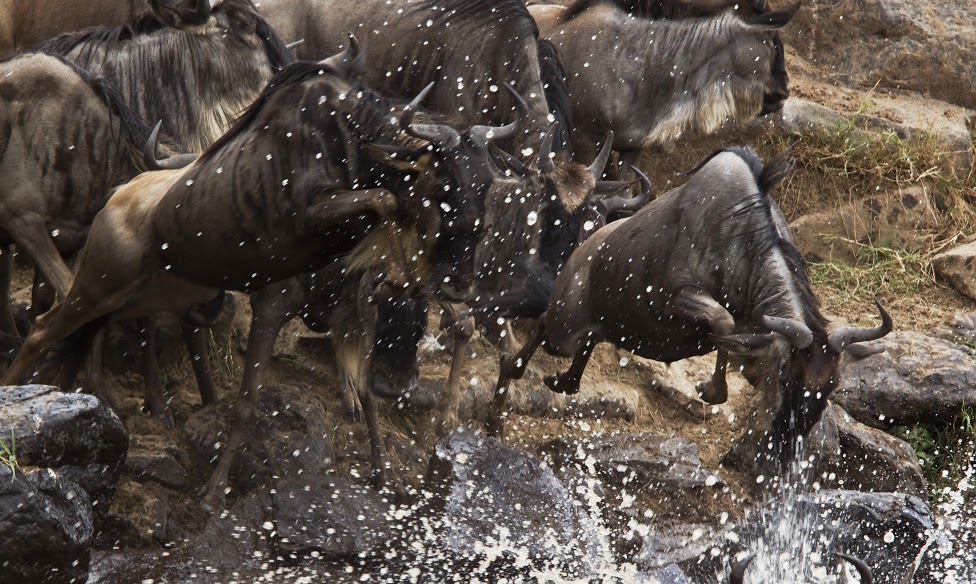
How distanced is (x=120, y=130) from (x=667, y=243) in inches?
95.9

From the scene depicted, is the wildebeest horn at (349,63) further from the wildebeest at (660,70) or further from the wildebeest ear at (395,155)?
the wildebeest at (660,70)

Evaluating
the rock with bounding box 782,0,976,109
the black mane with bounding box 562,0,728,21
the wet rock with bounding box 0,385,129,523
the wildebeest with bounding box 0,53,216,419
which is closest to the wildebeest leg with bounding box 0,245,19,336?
the wildebeest with bounding box 0,53,216,419

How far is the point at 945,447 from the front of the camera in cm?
667

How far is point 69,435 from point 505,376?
2.55 meters

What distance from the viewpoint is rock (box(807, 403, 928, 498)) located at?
611 centimetres

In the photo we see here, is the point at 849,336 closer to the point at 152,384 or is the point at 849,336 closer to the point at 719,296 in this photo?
the point at 719,296

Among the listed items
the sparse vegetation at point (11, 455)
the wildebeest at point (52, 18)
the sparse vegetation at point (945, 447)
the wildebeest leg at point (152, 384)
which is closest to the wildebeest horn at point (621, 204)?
the sparse vegetation at point (945, 447)

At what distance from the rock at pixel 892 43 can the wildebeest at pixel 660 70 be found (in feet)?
6.00

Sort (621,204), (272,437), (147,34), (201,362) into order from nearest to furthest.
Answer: (272,437), (201,362), (147,34), (621,204)

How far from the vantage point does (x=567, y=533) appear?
16.8 feet

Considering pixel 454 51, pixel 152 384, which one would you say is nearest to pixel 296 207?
pixel 152 384

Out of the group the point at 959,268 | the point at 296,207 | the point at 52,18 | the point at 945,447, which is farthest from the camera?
the point at 959,268

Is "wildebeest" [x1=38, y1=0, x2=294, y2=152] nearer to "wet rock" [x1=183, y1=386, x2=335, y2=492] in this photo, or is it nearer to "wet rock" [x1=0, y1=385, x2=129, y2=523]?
"wet rock" [x1=183, y1=386, x2=335, y2=492]

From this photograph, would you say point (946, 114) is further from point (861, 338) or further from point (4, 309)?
point (4, 309)
